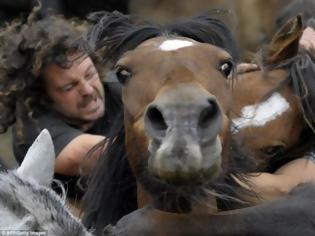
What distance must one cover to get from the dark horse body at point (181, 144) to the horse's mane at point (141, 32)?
0.04ft

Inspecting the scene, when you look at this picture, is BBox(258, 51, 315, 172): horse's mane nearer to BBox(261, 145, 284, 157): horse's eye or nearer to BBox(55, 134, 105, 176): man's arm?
BBox(261, 145, 284, 157): horse's eye

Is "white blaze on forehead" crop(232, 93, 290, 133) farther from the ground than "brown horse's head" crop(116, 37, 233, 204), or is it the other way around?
"brown horse's head" crop(116, 37, 233, 204)

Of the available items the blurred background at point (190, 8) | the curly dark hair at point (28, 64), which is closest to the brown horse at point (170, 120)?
the curly dark hair at point (28, 64)

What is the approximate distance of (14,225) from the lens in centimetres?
232

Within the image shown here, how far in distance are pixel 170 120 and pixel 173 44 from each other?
44 centimetres

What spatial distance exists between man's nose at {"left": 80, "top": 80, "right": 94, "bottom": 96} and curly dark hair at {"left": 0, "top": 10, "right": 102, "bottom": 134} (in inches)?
4.2

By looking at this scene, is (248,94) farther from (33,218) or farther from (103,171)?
(33,218)

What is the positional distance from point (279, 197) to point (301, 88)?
0.54 m

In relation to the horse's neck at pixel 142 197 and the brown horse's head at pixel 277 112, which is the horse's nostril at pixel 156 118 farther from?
the brown horse's head at pixel 277 112

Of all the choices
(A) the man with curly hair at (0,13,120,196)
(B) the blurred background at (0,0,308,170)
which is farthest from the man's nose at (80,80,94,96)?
(B) the blurred background at (0,0,308,170)

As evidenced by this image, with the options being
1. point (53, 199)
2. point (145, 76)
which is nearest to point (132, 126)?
point (145, 76)

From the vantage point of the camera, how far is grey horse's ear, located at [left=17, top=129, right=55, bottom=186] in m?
2.62

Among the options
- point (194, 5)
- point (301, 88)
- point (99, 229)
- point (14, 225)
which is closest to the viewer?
point (14, 225)

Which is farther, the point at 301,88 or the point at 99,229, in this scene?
the point at 301,88
